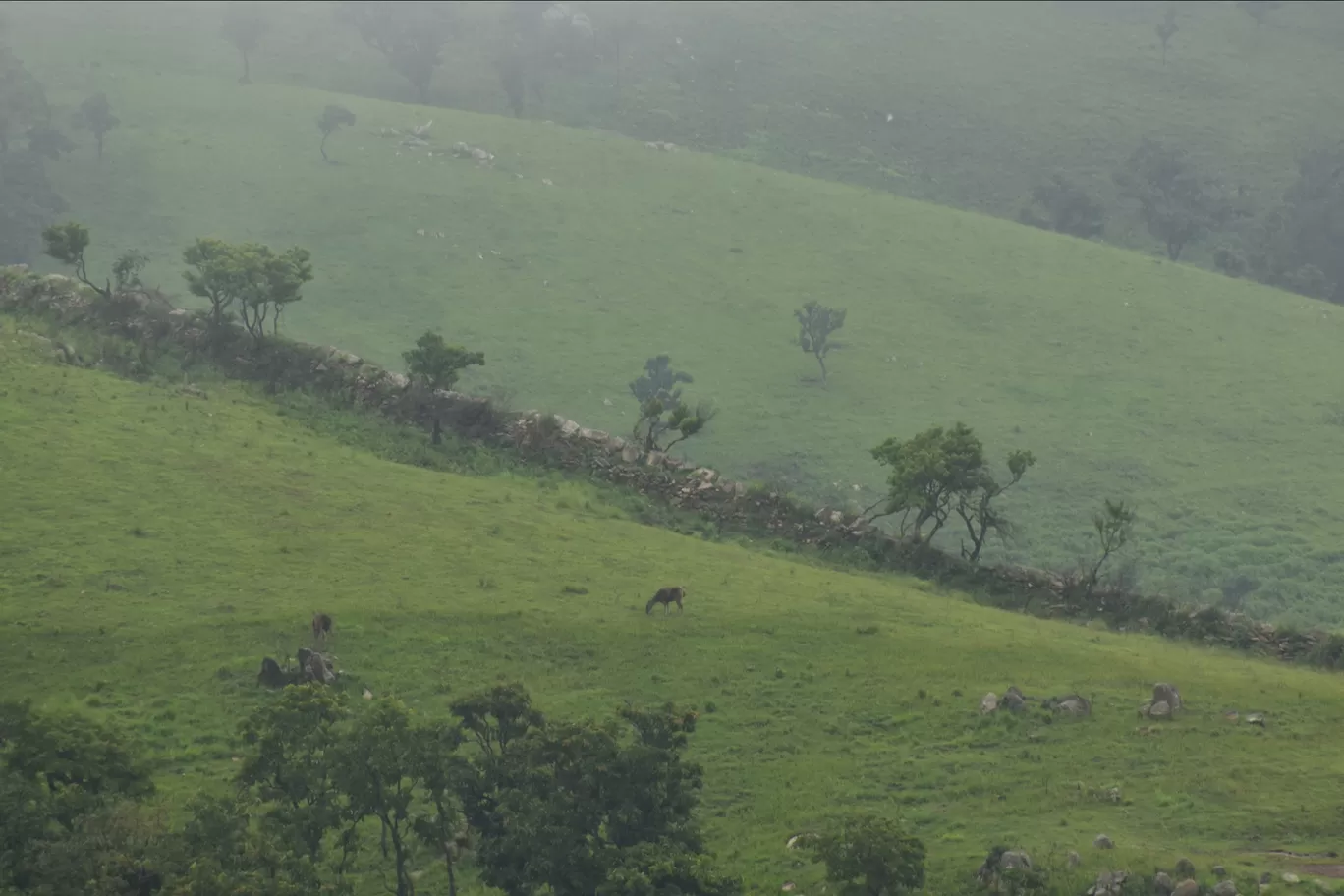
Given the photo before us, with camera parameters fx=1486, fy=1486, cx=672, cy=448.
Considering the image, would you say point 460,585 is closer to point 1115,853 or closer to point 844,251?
point 1115,853

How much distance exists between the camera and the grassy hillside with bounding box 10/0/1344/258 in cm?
11512

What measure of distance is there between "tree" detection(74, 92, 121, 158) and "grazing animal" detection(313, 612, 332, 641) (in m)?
68.4

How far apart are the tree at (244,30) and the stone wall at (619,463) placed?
216ft

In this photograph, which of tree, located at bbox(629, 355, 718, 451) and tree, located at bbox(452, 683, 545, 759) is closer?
tree, located at bbox(452, 683, 545, 759)

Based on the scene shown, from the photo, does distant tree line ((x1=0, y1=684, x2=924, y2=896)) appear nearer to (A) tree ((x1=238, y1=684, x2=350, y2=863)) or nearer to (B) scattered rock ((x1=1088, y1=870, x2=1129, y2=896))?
(A) tree ((x1=238, y1=684, x2=350, y2=863))

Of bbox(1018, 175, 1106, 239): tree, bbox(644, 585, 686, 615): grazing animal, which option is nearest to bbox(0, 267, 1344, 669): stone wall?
bbox(644, 585, 686, 615): grazing animal

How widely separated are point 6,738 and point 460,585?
1236 centimetres

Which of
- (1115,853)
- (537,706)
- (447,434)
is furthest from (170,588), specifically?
(1115,853)

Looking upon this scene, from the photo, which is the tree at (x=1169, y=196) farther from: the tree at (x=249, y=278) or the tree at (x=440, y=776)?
the tree at (x=440, y=776)

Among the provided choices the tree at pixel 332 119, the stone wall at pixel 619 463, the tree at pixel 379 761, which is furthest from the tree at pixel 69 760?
the tree at pixel 332 119

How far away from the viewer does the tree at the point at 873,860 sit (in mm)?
18609

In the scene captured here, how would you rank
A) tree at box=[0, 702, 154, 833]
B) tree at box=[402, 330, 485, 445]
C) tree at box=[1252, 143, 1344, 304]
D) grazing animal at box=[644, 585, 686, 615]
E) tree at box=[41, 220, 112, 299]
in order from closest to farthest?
tree at box=[0, 702, 154, 833] → grazing animal at box=[644, 585, 686, 615] → tree at box=[402, 330, 485, 445] → tree at box=[41, 220, 112, 299] → tree at box=[1252, 143, 1344, 304]

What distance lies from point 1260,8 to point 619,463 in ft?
425

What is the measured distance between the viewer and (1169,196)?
364 ft
